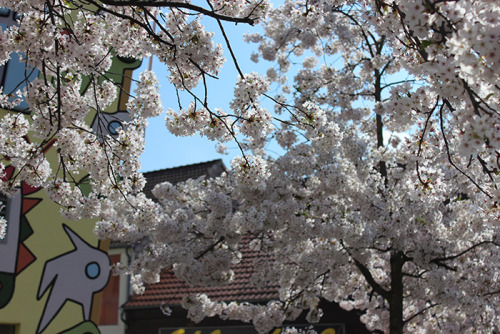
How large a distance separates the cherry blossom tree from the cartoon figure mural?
1085 millimetres

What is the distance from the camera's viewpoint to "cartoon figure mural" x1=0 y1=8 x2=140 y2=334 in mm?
8453

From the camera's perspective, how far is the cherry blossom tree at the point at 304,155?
3576 mm

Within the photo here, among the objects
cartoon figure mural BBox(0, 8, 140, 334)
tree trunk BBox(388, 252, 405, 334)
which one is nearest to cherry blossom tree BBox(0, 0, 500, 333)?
tree trunk BBox(388, 252, 405, 334)

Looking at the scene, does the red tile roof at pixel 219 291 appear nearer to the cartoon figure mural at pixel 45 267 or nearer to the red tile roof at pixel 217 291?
the red tile roof at pixel 217 291

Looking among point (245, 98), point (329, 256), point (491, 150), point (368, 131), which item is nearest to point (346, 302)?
point (329, 256)

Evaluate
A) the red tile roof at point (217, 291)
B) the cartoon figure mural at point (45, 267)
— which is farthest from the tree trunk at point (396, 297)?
the cartoon figure mural at point (45, 267)

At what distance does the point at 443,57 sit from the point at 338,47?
707 centimetres

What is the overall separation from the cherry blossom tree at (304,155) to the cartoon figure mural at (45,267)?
1.09 m

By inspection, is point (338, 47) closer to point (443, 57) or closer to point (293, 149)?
point (293, 149)

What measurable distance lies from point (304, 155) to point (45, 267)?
5012mm

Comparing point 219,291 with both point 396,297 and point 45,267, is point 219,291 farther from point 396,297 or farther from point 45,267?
point 396,297

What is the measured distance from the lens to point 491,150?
8.37 ft

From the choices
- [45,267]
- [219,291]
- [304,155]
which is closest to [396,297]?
[304,155]

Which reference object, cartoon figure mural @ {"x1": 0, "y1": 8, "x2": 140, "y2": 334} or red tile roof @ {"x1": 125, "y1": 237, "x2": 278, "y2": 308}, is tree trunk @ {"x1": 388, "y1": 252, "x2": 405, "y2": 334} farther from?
cartoon figure mural @ {"x1": 0, "y1": 8, "x2": 140, "y2": 334}
